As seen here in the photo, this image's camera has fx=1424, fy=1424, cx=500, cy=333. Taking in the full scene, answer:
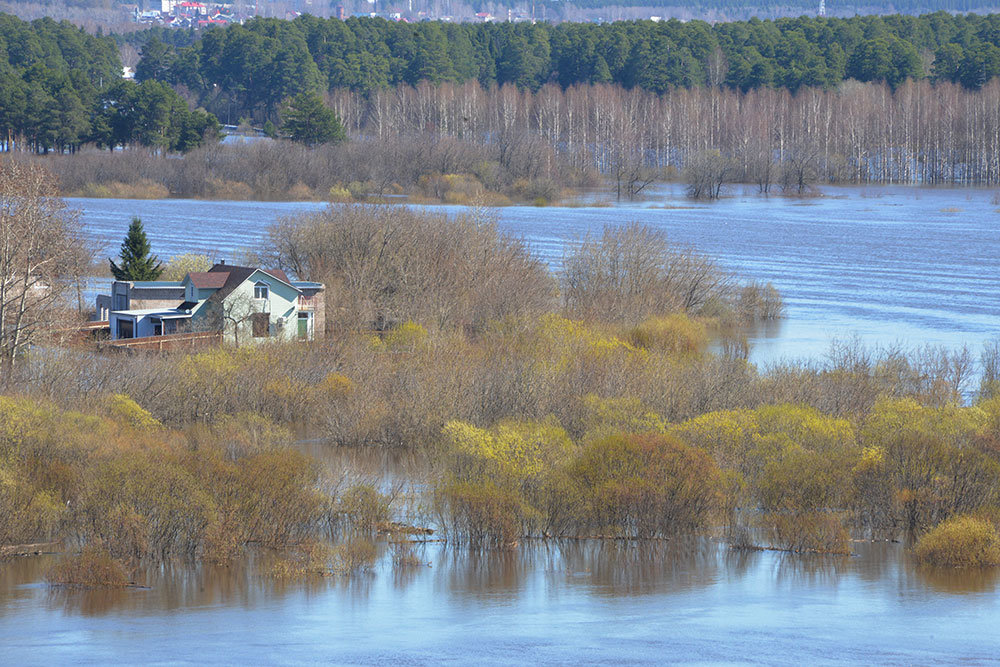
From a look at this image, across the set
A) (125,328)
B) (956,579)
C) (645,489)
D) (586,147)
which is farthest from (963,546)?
(586,147)

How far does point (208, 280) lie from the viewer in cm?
4384

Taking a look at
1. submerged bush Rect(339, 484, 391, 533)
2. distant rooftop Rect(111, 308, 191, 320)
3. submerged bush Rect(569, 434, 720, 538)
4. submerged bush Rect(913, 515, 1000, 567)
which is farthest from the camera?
distant rooftop Rect(111, 308, 191, 320)

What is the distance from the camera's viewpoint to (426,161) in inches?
3915

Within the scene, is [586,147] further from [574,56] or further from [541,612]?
[541,612]

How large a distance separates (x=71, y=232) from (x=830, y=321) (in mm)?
27717

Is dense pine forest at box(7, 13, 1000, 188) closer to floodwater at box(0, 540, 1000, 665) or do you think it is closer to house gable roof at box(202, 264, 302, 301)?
house gable roof at box(202, 264, 302, 301)

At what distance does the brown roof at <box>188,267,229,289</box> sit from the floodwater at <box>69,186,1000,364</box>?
43.3 feet

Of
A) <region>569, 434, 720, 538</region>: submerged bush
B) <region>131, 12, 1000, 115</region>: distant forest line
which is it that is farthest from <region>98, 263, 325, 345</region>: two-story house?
<region>131, 12, 1000, 115</region>: distant forest line

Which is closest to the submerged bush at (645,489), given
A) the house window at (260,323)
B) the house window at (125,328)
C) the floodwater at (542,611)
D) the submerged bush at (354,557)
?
the floodwater at (542,611)

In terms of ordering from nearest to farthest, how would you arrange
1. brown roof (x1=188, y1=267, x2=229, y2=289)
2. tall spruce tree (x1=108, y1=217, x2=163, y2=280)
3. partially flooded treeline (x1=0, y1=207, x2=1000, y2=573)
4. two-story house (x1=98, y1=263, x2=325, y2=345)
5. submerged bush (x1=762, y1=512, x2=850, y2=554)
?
partially flooded treeline (x1=0, y1=207, x2=1000, y2=573) < submerged bush (x1=762, y1=512, x2=850, y2=554) < two-story house (x1=98, y1=263, x2=325, y2=345) < brown roof (x1=188, y1=267, x2=229, y2=289) < tall spruce tree (x1=108, y1=217, x2=163, y2=280)

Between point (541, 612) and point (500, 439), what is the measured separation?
5554 millimetres

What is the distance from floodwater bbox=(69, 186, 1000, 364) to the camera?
50469 millimetres

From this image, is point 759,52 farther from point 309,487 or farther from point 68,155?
point 309,487

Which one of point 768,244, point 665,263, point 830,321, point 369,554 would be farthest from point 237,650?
point 768,244
